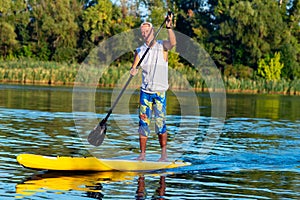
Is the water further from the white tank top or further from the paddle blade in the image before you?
the white tank top

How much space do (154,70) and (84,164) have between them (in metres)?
1.90

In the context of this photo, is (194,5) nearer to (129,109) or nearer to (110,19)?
(110,19)

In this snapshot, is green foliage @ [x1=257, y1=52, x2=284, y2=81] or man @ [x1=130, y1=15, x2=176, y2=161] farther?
green foliage @ [x1=257, y1=52, x2=284, y2=81]

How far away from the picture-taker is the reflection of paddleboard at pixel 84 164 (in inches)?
414

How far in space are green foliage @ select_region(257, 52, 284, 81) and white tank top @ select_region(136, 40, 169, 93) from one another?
53.0 meters

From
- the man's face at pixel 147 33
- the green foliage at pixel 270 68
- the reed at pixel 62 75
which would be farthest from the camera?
the green foliage at pixel 270 68

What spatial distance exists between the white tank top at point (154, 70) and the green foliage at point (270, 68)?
5301 centimetres

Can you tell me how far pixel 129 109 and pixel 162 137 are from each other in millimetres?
14759

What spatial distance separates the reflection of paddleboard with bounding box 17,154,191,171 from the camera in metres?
10.5

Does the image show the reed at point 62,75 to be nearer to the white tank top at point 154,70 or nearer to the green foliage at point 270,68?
the green foliage at point 270,68

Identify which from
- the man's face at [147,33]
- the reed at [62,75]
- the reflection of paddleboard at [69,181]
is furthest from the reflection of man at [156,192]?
the reed at [62,75]

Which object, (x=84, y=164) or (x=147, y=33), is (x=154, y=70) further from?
(x=84, y=164)

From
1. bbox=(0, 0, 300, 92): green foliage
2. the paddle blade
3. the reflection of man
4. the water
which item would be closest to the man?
the paddle blade

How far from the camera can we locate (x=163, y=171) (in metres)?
11.3
